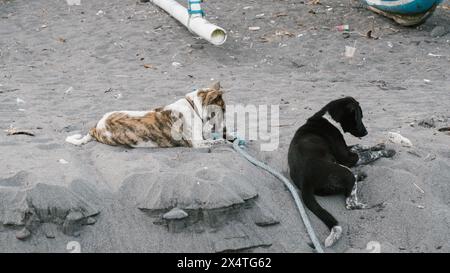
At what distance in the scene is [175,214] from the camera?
3971 millimetres

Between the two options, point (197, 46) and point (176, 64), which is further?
point (197, 46)

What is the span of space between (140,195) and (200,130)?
124 cm

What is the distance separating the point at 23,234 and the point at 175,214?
105 cm

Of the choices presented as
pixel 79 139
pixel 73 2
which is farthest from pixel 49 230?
pixel 73 2

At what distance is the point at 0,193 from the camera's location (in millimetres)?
4004

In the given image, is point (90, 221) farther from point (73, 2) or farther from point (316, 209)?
point (73, 2)

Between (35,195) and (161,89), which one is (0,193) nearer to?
(35,195)

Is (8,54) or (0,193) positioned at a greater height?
(0,193)

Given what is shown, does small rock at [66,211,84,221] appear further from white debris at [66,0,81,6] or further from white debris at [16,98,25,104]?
white debris at [66,0,81,6]

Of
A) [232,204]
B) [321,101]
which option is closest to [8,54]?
[321,101]

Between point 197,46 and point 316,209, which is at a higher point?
point 316,209

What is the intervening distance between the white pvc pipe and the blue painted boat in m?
3.48

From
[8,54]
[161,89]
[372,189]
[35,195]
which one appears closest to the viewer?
[35,195]

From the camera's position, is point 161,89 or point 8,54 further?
point 8,54
